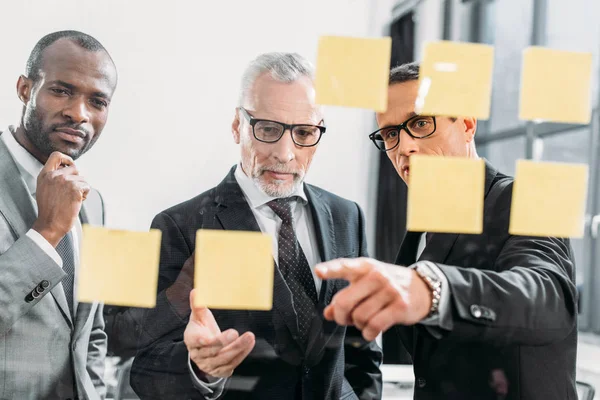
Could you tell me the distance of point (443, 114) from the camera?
2.59ft

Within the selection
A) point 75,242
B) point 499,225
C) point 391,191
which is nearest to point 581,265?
point 499,225

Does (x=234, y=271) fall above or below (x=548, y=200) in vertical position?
below

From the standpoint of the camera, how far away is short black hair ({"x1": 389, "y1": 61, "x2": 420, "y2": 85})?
2.55ft

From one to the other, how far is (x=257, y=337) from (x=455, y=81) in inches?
18.5

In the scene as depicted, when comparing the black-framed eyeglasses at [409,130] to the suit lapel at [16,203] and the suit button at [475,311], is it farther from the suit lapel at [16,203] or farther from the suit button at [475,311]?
the suit lapel at [16,203]

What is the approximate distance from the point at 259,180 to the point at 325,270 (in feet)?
0.68

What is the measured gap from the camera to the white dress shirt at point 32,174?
730mm

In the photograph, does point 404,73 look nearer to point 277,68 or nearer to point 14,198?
point 277,68

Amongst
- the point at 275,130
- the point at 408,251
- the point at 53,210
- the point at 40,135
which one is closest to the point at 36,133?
the point at 40,135

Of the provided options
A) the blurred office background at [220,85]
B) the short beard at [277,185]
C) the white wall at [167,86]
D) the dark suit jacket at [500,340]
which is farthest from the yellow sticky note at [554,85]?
the short beard at [277,185]

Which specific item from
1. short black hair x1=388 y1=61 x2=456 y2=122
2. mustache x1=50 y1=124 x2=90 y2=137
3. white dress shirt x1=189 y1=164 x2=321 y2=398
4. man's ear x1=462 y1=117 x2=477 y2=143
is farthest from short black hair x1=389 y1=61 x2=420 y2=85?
mustache x1=50 y1=124 x2=90 y2=137

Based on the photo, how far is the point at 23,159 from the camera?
0.75 meters

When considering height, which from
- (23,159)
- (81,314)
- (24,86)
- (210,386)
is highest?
(24,86)

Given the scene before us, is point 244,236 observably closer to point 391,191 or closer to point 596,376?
point 391,191
